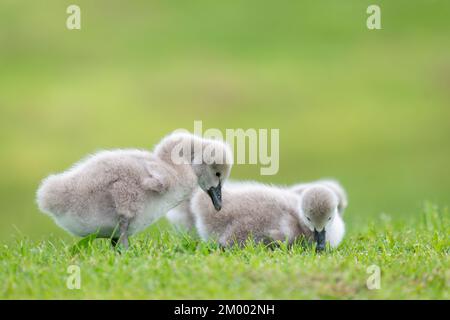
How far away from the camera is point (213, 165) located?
7844 mm

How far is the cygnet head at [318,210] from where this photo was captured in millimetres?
7879

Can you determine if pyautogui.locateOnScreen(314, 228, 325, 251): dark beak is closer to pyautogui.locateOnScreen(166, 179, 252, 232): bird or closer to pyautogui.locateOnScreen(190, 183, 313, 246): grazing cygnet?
pyautogui.locateOnScreen(190, 183, 313, 246): grazing cygnet

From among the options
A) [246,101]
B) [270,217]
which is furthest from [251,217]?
[246,101]

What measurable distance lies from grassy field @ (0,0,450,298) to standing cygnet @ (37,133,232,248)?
0.27 m

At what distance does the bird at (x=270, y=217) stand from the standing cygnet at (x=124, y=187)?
531 mm

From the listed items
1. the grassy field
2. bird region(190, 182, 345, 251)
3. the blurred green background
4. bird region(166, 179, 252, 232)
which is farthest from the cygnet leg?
the blurred green background

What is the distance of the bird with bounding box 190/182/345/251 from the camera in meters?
7.94

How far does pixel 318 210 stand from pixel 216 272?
182cm

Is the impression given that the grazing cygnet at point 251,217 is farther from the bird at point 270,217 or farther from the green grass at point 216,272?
the green grass at point 216,272

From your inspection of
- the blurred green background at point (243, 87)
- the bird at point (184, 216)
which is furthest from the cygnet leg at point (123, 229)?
the blurred green background at point (243, 87)

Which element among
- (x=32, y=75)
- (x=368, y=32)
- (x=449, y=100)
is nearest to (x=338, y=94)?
(x=449, y=100)

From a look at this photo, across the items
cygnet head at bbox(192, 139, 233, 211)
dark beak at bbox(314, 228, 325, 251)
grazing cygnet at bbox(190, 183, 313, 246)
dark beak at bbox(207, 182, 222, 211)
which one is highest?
cygnet head at bbox(192, 139, 233, 211)

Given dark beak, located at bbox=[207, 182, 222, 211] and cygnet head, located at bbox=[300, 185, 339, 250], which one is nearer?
cygnet head, located at bbox=[300, 185, 339, 250]
